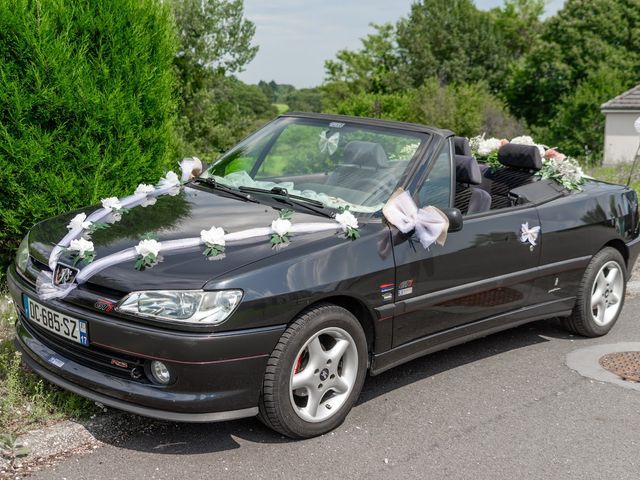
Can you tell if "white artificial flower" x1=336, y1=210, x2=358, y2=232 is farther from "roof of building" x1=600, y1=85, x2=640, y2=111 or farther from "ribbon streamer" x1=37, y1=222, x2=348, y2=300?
"roof of building" x1=600, y1=85, x2=640, y2=111

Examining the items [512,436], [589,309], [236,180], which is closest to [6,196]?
[236,180]

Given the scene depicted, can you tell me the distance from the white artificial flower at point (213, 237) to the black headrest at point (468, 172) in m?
1.96

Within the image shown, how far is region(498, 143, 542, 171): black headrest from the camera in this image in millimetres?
6195

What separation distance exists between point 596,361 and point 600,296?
682 millimetres

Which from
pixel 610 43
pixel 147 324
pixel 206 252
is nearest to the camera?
pixel 147 324

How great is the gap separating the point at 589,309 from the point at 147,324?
3696 mm

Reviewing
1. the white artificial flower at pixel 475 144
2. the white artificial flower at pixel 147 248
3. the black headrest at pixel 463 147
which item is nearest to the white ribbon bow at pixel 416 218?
the white artificial flower at pixel 147 248

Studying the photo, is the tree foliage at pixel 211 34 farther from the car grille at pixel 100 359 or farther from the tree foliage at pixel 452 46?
the tree foliage at pixel 452 46

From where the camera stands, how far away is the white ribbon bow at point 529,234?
5.35m

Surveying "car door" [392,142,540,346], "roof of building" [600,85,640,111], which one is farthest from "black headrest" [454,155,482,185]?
"roof of building" [600,85,640,111]

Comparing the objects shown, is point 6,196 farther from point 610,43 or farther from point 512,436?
point 610,43

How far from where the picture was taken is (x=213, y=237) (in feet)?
13.3

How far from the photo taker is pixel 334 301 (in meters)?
4.27

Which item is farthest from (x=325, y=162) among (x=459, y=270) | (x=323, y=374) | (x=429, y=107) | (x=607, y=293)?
(x=429, y=107)
